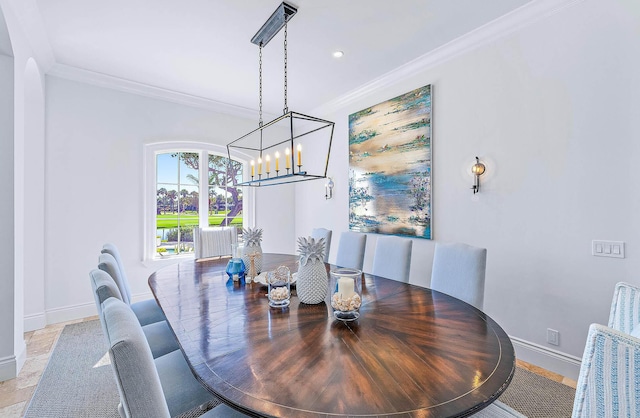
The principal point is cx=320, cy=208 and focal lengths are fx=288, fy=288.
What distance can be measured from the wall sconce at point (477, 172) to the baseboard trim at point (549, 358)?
1.32 meters

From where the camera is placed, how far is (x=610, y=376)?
25.7 inches

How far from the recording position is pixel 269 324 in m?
1.38

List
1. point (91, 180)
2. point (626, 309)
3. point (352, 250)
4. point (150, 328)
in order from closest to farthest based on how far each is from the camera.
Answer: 1. point (626, 309)
2. point (150, 328)
3. point (352, 250)
4. point (91, 180)

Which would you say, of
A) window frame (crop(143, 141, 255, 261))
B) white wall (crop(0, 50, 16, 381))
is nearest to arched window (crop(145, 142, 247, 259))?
window frame (crop(143, 141, 255, 261))

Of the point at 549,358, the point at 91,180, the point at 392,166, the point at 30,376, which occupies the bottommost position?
the point at 30,376

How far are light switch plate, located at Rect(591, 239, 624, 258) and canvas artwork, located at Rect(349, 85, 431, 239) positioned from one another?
49.7 inches

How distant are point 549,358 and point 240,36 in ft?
12.2

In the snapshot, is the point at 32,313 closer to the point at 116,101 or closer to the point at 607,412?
the point at 116,101

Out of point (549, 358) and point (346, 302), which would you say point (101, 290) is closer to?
point (346, 302)

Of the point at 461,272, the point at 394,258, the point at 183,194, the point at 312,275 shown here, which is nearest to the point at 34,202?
the point at 183,194

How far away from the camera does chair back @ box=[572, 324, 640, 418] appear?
2.06 ft

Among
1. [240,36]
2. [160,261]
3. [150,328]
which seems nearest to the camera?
[150,328]

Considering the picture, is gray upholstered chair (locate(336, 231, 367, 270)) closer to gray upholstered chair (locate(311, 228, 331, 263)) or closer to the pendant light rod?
gray upholstered chair (locate(311, 228, 331, 263))

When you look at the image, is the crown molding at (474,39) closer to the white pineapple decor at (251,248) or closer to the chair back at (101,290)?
the white pineapple decor at (251,248)
